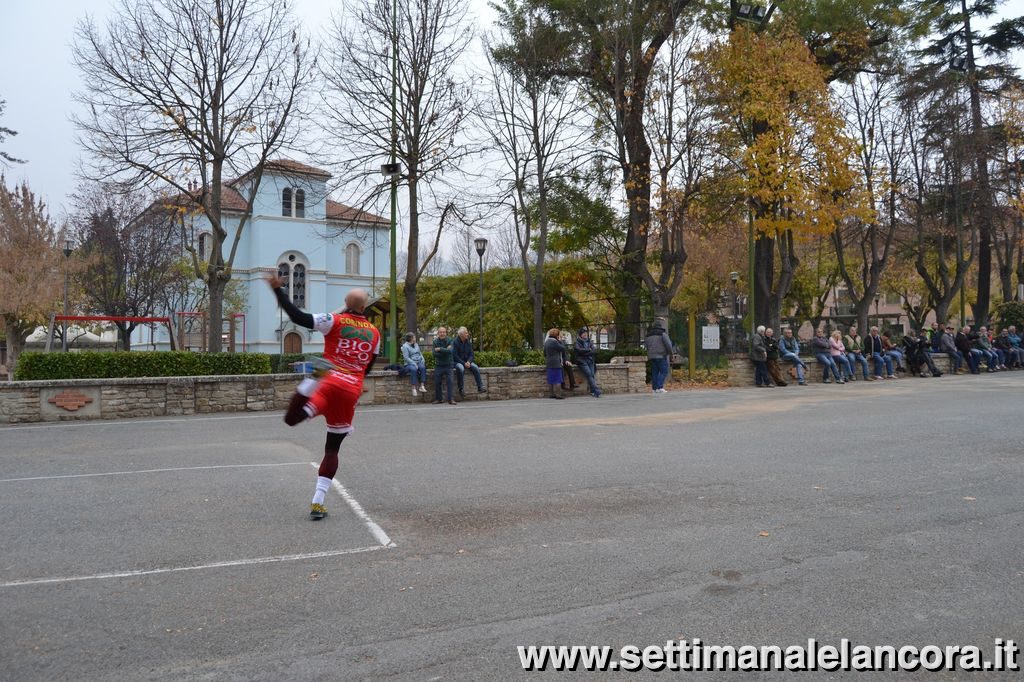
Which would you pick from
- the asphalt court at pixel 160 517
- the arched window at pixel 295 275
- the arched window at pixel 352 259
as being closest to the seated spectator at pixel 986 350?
the asphalt court at pixel 160 517

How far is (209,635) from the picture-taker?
3939 millimetres

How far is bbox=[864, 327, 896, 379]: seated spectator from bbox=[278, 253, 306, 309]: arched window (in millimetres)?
43057

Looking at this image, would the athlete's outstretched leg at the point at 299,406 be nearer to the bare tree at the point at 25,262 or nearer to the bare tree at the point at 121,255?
the bare tree at the point at 25,262

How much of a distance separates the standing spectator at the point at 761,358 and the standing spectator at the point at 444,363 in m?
9.00

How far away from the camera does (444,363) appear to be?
57.1ft

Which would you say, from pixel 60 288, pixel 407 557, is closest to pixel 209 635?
pixel 407 557

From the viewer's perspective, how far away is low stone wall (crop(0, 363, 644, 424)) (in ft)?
46.7

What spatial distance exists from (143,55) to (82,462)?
1428 cm

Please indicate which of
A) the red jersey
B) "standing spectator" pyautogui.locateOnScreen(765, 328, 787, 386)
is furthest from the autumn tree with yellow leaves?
the red jersey

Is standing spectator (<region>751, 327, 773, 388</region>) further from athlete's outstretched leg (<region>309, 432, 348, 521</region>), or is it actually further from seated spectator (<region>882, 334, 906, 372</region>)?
athlete's outstretched leg (<region>309, 432, 348, 521</region>)

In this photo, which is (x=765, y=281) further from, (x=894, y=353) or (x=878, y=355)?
(x=878, y=355)

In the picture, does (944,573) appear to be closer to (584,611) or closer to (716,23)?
(584,611)

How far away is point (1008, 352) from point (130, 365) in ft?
94.6

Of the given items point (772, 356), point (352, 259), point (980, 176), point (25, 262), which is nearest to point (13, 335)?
point (25, 262)
